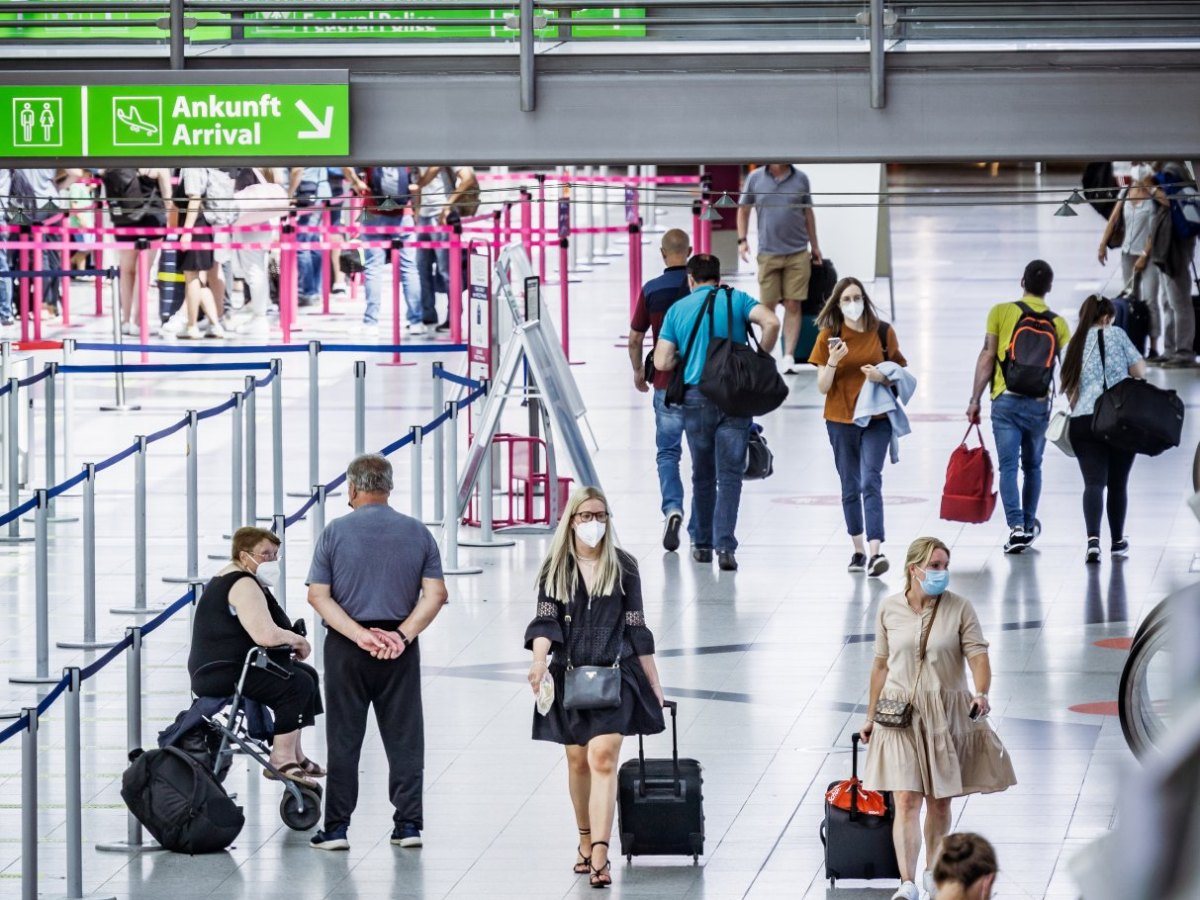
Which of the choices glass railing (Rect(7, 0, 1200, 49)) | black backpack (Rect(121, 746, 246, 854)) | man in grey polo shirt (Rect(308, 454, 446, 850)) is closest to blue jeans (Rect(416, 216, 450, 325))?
glass railing (Rect(7, 0, 1200, 49))

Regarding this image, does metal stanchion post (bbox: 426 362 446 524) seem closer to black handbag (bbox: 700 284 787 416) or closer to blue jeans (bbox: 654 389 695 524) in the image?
blue jeans (bbox: 654 389 695 524)

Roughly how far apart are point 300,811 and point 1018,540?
688 cm

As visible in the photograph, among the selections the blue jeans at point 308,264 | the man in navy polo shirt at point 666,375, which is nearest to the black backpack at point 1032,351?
the man in navy polo shirt at point 666,375

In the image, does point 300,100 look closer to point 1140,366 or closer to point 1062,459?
point 1140,366

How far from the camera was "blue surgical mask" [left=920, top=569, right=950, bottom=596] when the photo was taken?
7262 millimetres

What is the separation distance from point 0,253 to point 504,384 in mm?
12328

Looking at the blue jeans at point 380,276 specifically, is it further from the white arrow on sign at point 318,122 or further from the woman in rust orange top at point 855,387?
the white arrow on sign at point 318,122

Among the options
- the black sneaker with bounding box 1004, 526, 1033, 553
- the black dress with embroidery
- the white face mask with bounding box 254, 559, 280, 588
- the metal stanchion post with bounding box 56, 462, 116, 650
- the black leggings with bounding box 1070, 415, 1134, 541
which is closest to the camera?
the black dress with embroidery

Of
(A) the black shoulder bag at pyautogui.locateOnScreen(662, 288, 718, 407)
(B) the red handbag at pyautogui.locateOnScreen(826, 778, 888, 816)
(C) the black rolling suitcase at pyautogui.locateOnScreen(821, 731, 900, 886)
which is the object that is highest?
(A) the black shoulder bag at pyautogui.locateOnScreen(662, 288, 718, 407)

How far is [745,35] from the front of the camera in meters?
11.1

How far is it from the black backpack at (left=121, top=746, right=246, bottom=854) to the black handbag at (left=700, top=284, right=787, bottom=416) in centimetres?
556

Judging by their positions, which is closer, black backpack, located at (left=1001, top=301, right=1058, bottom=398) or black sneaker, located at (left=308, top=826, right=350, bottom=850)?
black sneaker, located at (left=308, top=826, right=350, bottom=850)

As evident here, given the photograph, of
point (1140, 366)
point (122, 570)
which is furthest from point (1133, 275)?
point (122, 570)

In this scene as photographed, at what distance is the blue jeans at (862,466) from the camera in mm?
13234
